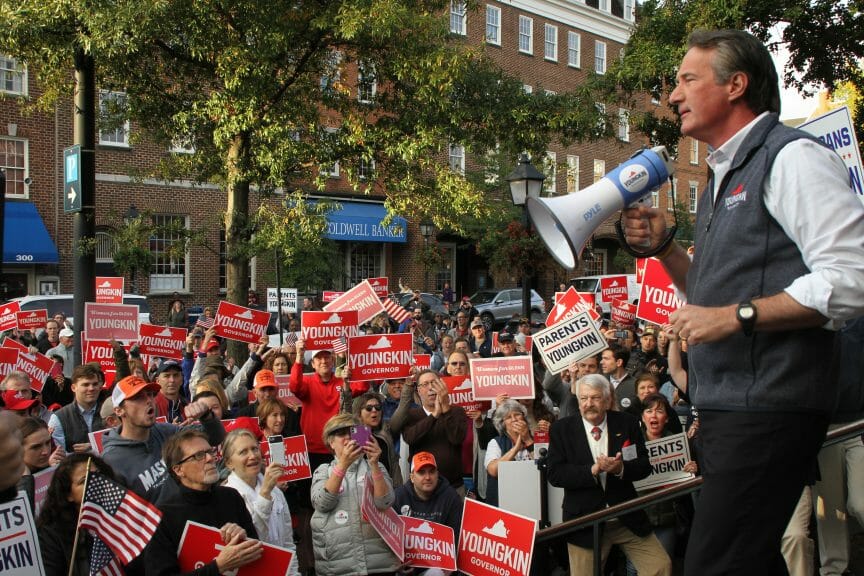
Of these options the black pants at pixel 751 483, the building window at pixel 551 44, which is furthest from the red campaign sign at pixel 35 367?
the building window at pixel 551 44

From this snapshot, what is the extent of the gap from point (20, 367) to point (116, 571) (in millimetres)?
5237

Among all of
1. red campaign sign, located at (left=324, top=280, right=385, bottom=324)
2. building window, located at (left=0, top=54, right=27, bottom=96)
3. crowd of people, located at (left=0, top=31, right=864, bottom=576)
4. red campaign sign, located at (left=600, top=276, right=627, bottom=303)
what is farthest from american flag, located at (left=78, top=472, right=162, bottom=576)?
building window, located at (left=0, top=54, right=27, bottom=96)

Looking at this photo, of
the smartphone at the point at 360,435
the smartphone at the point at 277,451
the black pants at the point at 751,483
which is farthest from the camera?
the smartphone at the point at 277,451

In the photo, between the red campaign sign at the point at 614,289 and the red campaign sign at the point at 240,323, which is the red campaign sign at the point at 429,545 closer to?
the red campaign sign at the point at 240,323

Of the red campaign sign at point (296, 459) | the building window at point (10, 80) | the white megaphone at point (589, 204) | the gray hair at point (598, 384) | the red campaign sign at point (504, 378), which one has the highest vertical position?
the building window at point (10, 80)

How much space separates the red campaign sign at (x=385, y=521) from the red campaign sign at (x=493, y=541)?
0.40 metres

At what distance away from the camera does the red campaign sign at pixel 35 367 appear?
854 cm

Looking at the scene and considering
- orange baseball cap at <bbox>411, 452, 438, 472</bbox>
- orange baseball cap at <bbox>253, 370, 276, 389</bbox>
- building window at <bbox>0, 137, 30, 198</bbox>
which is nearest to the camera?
orange baseball cap at <bbox>411, 452, 438, 472</bbox>

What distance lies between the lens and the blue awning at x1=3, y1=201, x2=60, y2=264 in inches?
913

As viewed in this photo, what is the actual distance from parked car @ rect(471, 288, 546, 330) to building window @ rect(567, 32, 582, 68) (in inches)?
644

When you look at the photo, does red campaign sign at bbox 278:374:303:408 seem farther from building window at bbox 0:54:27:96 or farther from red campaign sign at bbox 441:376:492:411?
building window at bbox 0:54:27:96

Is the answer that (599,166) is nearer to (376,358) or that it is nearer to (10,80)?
(10,80)

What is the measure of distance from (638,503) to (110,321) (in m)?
6.98

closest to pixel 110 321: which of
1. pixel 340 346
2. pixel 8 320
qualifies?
pixel 340 346
